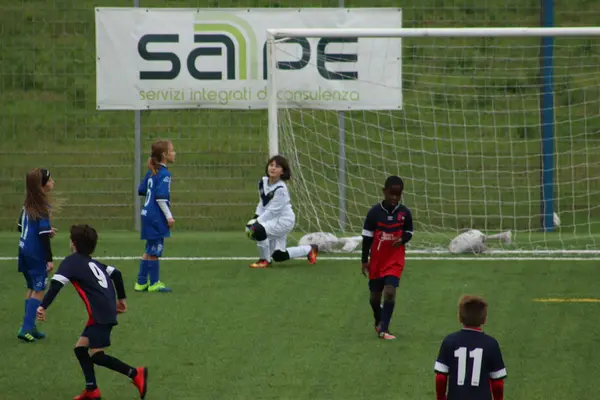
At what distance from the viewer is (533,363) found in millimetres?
8109

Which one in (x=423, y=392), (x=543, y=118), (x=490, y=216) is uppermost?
(x=543, y=118)

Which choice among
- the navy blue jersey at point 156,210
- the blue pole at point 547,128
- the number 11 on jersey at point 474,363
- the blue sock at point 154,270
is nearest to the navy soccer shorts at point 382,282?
the navy blue jersey at point 156,210

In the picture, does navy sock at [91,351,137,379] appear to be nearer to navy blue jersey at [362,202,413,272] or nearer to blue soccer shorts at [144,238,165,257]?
navy blue jersey at [362,202,413,272]

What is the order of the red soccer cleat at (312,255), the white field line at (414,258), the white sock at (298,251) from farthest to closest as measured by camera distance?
the white field line at (414,258), the red soccer cleat at (312,255), the white sock at (298,251)

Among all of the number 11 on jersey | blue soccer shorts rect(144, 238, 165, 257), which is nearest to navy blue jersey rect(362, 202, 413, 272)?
blue soccer shorts rect(144, 238, 165, 257)

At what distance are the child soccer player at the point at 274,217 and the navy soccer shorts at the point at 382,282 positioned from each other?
3491 mm

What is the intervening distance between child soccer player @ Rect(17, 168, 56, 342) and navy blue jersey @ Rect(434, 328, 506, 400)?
4.14 metres

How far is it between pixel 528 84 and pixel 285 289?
6.31 meters

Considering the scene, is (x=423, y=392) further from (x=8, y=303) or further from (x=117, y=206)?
(x=117, y=206)

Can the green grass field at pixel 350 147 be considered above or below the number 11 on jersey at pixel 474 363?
above

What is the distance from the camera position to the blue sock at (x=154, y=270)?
1102cm

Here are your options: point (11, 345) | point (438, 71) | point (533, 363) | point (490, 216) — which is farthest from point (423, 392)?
point (438, 71)

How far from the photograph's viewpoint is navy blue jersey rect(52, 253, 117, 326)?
7191 millimetres

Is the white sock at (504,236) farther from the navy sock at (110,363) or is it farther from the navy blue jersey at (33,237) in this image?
the navy sock at (110,363)
